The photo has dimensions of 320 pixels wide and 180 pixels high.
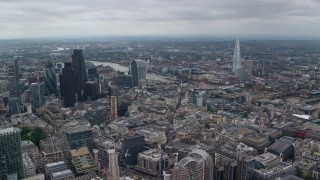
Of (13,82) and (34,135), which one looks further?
(13,82)

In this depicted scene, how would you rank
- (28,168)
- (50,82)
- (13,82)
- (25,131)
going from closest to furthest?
1. (28,168)
2. (25,131)
3. (13,82)
4. (50,82)

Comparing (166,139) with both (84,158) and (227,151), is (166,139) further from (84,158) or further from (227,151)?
(84,158)

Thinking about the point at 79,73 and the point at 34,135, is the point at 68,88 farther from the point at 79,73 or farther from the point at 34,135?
the point at 34,135

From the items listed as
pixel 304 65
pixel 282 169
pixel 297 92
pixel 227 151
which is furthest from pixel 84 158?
pixel 304 65

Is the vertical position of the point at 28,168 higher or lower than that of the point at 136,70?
lower

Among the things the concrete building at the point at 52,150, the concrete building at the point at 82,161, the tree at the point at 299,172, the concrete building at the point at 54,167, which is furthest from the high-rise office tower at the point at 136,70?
the tree at the point at 299,172

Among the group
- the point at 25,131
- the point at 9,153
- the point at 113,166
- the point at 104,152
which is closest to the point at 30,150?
the point at 104,152
